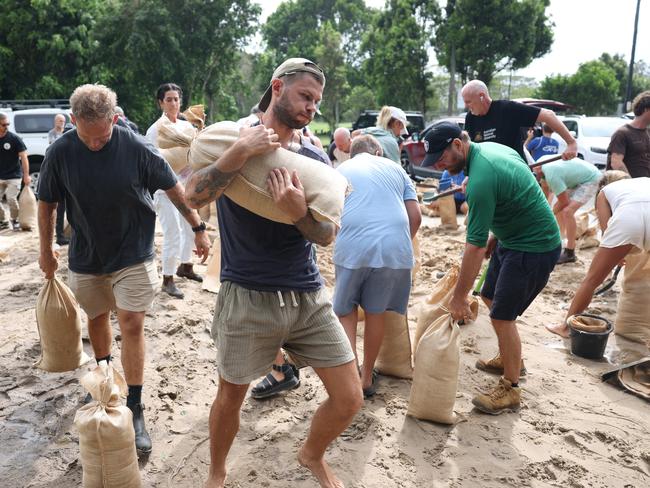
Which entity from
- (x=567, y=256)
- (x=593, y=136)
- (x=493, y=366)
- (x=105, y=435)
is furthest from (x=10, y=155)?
(x=593, y=136)

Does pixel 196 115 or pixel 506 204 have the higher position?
pixel 196 115

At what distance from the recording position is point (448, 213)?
905 cm

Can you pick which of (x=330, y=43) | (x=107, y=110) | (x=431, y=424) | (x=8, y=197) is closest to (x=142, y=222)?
(x=107, y=110)

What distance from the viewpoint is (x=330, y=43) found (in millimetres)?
32594

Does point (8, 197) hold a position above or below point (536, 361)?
above

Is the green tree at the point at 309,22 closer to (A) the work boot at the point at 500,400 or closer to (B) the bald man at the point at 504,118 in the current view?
(B) the bald man at the point at 504,118

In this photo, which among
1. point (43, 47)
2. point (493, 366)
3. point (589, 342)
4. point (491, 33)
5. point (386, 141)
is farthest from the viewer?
point (491, 33)

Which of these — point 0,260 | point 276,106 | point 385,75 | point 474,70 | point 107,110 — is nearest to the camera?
point 276,106

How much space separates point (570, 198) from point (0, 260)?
7071mm

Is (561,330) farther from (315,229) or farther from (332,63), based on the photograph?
(332,63)

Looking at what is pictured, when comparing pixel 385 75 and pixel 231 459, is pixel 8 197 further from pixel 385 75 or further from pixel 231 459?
pixel 385 75

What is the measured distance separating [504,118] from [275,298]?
3.70 m

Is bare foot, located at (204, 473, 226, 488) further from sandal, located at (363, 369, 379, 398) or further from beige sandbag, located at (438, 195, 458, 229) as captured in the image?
beige sandbag, located at (438, 195, 458, 229)

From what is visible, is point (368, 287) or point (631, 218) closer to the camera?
point (368, 287)
